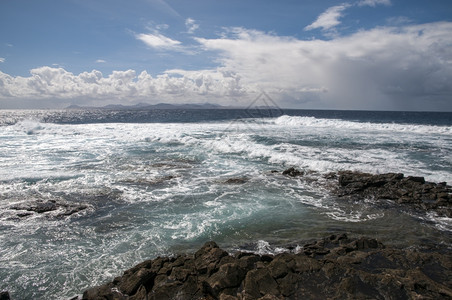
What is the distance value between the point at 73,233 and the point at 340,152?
67.1ft

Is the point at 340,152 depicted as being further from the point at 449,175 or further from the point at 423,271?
the point at 423,271

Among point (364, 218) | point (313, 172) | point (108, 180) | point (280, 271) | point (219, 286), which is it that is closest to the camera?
point (219, 286)

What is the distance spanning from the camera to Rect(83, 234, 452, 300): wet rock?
17.1 feet

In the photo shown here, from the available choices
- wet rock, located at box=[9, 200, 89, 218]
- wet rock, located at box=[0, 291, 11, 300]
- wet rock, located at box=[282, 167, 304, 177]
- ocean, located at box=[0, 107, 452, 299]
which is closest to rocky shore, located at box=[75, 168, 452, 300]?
ocean, located at box=[0, 107, 452, 299]

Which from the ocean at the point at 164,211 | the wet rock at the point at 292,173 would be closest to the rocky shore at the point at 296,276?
the ocean at the point at 164,211

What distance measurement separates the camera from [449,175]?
50.5 feet

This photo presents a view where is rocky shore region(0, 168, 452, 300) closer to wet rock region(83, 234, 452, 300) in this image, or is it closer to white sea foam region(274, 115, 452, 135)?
wet rock region(83, 234, 452, 300)

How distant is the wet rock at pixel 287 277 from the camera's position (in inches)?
→ 205

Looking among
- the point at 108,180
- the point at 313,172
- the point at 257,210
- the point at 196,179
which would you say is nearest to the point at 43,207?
the point at 108,180

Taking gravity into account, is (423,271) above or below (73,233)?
above

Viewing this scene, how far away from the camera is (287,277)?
5660mm

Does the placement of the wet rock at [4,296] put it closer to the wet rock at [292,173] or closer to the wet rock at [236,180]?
the wet rock at [236,180]

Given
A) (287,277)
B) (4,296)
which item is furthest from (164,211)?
(287,277)

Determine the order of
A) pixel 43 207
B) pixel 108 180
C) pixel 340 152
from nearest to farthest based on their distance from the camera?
pixel 43 207 < pixel 108 180 < pixel 340 152
